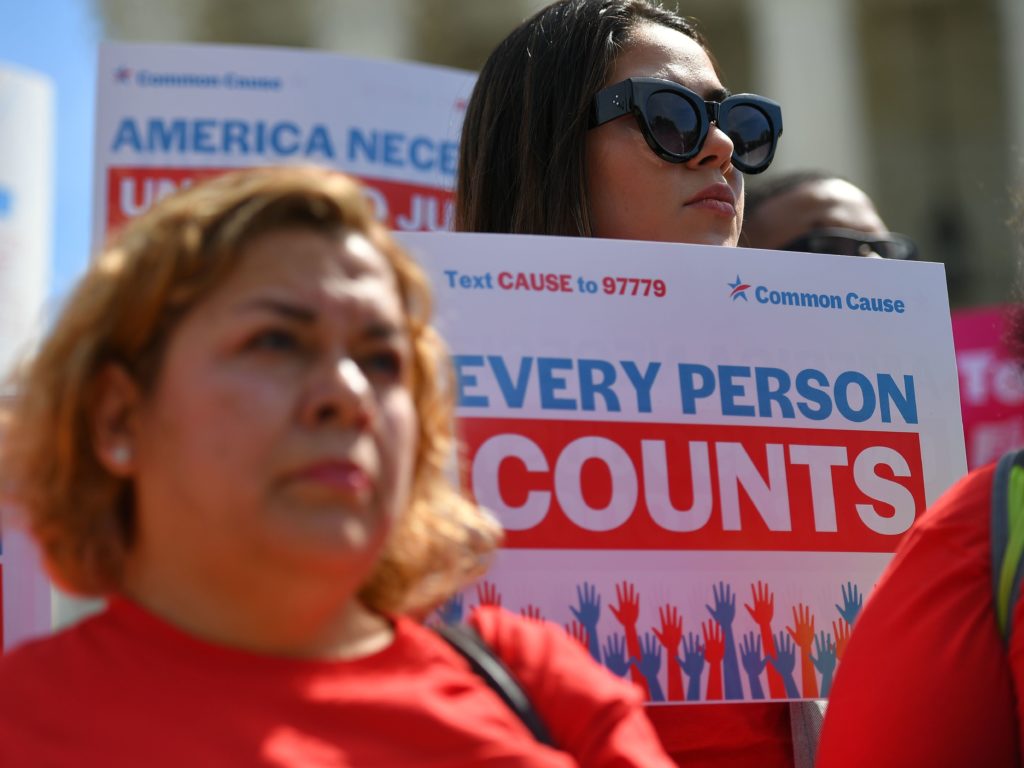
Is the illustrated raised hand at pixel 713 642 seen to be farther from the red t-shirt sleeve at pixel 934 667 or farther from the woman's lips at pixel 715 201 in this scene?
the woman's lips at pixel 715 201

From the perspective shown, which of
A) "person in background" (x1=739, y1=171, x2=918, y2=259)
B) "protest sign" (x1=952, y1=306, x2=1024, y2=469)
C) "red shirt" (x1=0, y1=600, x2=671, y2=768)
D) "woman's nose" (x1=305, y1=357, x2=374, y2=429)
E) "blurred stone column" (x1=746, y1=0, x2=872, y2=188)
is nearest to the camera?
"red shirt" (x1=0, y1=600, x2=671, y2=768)

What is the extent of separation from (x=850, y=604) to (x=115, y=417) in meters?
1.26

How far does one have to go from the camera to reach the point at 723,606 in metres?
2.38

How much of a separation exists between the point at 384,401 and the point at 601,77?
1.36m

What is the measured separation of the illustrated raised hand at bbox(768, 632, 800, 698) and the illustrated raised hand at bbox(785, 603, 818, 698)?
14mm

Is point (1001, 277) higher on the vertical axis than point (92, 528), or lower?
higher

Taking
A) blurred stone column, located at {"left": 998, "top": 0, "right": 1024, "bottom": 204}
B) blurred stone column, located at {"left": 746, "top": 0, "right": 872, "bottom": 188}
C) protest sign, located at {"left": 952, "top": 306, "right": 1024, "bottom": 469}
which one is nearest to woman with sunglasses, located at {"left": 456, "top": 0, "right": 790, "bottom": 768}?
protest sign, located at {"left": 952, "top": 306, "right": 1024, "bottom": 469}

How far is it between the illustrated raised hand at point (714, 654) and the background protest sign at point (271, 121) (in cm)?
198

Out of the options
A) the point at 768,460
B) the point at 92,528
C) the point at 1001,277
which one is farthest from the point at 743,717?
the point at 1001,277

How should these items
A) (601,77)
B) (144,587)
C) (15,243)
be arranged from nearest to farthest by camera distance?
1. (144,587)
2. (601,77)
3. (15,243)

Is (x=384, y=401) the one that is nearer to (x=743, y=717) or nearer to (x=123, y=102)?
(x=743, y=717)

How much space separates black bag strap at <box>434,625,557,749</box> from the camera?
176 centimetres

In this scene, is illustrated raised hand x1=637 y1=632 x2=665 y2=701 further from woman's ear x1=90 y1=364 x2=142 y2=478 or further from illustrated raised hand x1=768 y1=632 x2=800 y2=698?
woman's ear x1=90 y1=364 x2=142 y2=478

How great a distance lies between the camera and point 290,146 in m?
4.37
